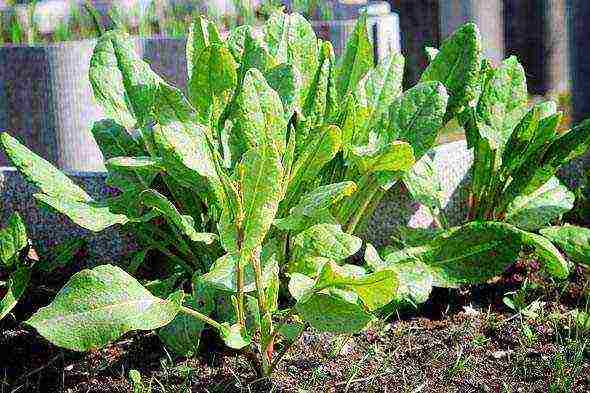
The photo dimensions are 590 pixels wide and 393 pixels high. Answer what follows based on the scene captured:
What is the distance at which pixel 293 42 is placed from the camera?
7.40ft

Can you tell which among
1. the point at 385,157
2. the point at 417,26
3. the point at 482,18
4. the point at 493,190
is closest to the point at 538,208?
the point at 493,190

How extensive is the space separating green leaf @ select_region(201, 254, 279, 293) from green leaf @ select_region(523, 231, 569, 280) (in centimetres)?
52

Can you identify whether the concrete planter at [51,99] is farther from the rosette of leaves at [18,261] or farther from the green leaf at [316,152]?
the green leaf at [316,152]

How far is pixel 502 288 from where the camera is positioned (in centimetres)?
239

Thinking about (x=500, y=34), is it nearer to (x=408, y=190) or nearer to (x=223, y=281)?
(x=408, y=190)

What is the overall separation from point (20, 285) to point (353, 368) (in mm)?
691

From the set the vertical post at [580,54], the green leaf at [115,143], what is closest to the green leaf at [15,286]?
the green leaf at [115,143]

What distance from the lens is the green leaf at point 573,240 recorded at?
2.28m

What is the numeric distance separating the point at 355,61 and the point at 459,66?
225mm

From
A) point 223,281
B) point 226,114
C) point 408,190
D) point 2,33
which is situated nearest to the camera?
point 223,281

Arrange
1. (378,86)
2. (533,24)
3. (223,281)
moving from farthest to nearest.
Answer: (533,24), (378,86), (223,281)

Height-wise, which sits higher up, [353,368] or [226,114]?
[226,114]

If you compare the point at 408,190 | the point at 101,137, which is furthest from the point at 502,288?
the point at 101,137

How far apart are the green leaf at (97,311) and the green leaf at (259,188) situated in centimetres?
19
